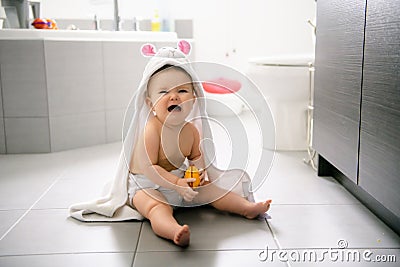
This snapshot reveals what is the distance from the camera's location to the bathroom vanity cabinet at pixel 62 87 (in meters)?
1.96

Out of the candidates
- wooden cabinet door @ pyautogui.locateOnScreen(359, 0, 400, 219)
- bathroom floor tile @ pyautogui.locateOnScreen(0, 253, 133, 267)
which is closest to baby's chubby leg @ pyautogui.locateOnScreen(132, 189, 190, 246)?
bathroom floor tile @ pyautogui.locateOnScreen(0, 253, 133, 267)

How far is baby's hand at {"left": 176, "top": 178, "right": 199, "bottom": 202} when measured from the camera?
115 centimetres

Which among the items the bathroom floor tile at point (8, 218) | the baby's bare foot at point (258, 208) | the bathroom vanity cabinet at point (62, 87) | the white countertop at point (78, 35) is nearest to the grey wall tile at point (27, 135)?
the bathroom vanity cabinet at point (62, 87)

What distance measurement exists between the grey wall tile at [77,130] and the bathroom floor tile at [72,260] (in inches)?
42.8

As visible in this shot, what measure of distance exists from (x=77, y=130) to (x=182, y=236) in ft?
4.09

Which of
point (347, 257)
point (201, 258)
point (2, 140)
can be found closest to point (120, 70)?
point (2, 140)

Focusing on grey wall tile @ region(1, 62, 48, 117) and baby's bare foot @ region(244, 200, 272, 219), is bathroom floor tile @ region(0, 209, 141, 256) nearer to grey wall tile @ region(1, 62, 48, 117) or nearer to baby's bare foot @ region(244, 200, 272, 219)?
baby's bare foot @ region(244, 200, 272, 219)

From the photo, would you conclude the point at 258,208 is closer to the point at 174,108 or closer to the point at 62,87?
the point at 174,108

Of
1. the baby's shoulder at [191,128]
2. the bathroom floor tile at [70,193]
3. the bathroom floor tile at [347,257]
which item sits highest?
the baby's shoulder at [191,128]

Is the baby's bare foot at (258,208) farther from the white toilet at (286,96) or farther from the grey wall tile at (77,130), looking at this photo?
the grey wall tile at (77,130)

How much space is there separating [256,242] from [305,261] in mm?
136

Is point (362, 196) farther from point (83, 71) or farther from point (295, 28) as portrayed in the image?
point (295, 28)

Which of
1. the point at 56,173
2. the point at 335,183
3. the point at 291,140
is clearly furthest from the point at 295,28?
the point at 56,173

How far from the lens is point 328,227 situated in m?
1.17
